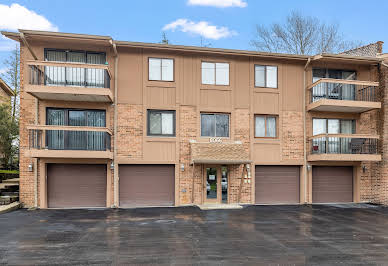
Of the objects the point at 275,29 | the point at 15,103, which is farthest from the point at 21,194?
the point at 275,29

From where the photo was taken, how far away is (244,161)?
12.4 meters

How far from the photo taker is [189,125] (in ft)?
42.9

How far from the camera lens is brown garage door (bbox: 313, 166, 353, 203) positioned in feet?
46.6

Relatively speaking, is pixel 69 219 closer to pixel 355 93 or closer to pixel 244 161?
pixel 244 161

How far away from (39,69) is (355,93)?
1529 cm

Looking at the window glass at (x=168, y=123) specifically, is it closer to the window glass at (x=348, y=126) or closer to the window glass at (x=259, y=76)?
the window glass at (x=259, y=76)

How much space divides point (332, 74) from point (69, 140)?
13.4 m

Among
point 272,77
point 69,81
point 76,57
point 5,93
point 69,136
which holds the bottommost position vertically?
point 69,136

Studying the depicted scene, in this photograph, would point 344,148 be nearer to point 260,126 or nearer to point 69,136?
point 260,126

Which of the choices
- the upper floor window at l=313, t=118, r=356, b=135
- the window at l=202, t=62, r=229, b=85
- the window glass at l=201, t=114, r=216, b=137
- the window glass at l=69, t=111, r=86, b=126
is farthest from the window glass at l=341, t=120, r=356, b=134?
the window glass at l=69, t=111, r=86, b=126

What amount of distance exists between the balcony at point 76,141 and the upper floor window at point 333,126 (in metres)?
10.2

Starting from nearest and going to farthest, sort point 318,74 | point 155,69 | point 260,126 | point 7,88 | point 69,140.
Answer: point 69,140 → point 155,69 → point 260,126 → point 318,74 → point 7,88

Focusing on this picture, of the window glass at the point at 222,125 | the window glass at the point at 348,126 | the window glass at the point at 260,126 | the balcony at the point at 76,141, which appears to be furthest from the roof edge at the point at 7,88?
the window glass at the point at 348,126

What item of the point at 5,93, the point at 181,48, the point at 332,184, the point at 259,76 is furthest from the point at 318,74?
the point at 5,93
